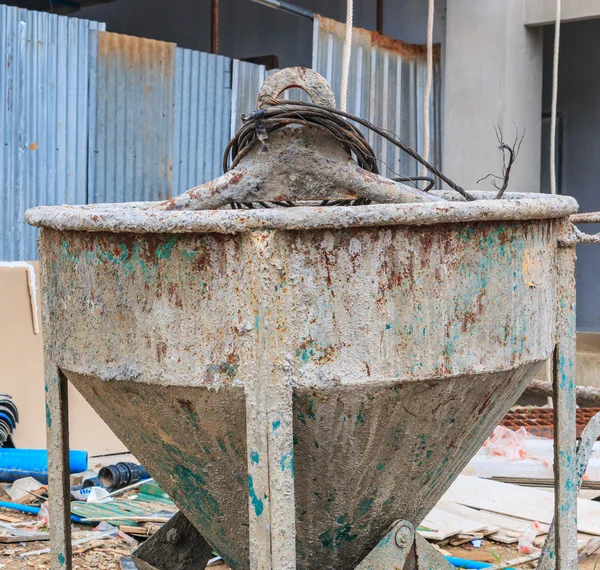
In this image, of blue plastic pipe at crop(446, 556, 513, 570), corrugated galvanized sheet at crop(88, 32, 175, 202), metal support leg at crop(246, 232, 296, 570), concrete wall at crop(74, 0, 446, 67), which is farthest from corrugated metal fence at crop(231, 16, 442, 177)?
metal support leg at crop(246, 232, 296, 570)

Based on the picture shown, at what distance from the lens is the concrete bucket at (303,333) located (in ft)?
6.39

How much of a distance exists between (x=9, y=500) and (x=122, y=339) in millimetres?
2823

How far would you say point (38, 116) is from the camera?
536 cm

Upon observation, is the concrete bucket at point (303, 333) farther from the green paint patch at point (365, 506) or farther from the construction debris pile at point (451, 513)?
the construction debris pile at point (451, 513)

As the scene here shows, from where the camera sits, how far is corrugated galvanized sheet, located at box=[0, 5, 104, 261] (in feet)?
17.1

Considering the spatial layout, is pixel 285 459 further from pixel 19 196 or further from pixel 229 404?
pixel 19 196

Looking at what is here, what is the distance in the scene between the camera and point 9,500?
14.9 ft

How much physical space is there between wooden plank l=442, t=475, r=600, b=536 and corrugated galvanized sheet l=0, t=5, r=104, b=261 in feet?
9.40

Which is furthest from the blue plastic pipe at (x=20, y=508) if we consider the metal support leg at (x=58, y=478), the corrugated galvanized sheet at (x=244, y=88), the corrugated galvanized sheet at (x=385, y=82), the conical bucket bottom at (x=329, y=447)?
the corrugated galvanized sheet at (x=385, y=82)

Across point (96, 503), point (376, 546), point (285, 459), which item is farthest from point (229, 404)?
point (96, 503)

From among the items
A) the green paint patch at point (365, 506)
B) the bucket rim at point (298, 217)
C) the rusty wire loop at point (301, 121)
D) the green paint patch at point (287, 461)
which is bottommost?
the green paint patch at point (365, 506)

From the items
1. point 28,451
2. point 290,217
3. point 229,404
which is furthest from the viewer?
point 28,451

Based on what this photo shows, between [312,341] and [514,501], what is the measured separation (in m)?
2.60

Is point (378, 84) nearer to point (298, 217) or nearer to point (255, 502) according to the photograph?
point (298, 217)
